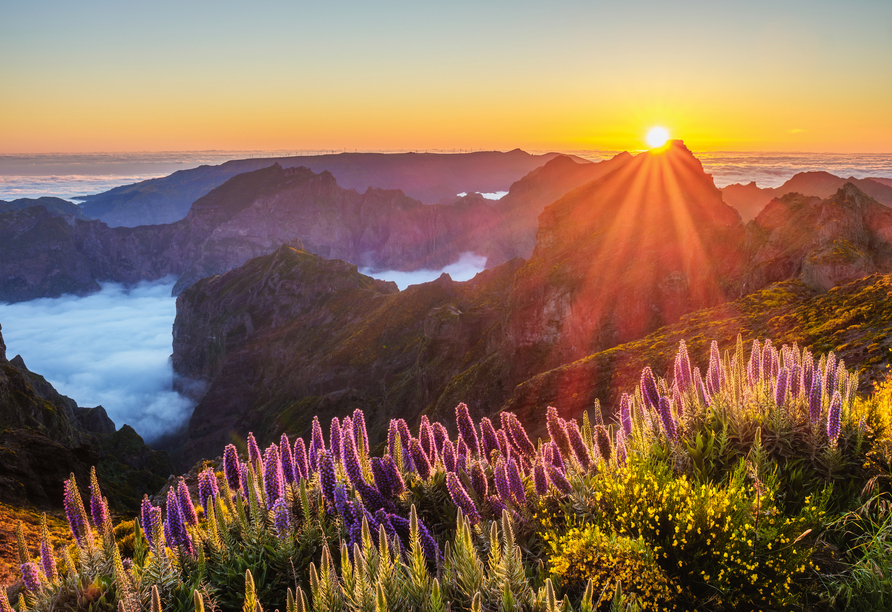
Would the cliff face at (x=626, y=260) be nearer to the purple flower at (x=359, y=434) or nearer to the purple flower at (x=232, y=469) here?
the purple flower at (x=359, y=434)

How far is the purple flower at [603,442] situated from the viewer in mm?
7629

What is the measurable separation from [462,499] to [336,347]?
13706 cm

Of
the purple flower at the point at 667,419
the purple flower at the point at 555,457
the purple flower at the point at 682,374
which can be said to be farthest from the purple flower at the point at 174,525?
the purple flower at the point at 682,374

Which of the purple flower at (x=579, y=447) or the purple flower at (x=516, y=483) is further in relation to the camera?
the purple flower at (x=579, y=447)

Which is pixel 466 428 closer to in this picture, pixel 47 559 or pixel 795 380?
pixel 795 380

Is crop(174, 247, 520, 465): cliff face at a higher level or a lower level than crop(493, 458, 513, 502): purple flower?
lower

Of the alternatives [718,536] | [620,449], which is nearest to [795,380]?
[620,449]

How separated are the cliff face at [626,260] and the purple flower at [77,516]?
4251 centimetres

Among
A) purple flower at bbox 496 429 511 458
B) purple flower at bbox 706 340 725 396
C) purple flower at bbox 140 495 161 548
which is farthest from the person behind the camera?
purple flower at bbox 706 340 725 396

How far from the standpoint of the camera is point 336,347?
140 metres

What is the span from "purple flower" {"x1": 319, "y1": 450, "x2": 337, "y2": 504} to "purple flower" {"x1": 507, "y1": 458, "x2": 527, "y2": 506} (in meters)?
2.42

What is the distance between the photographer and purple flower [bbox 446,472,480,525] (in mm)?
6527

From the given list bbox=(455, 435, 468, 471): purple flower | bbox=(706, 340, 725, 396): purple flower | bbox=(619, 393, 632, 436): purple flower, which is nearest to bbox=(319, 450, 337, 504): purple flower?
bbox=(455, 435, 468, 471): purple flower

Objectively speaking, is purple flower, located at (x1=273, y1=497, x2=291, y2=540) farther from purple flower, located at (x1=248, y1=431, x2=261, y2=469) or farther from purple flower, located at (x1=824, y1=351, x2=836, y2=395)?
purple flower, located at (x1=824, y1=351, x2=836, y2=395)
